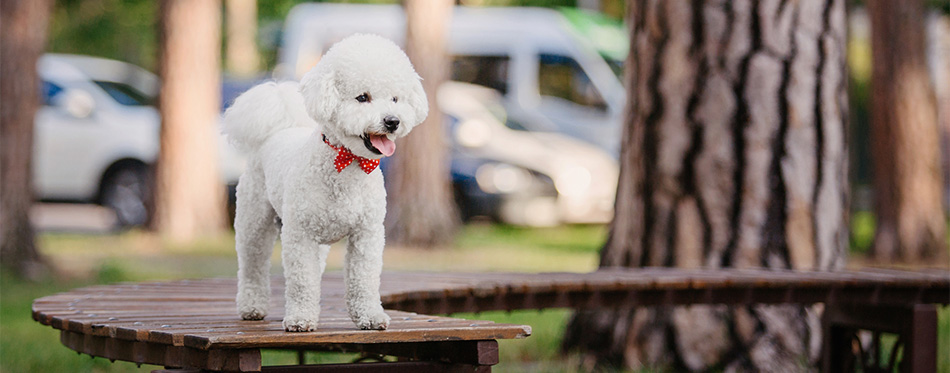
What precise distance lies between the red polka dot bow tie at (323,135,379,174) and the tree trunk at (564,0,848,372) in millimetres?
2657

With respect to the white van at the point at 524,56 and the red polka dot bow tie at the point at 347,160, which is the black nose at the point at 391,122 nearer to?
the red polka dot bow tie at the point at 347,160

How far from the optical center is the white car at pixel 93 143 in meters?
12.3

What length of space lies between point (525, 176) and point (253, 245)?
9981 mm

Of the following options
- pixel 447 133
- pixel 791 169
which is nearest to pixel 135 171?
pixel 447 133

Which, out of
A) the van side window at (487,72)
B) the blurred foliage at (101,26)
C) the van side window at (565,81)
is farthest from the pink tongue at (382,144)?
the blurred foliage at (101,26)

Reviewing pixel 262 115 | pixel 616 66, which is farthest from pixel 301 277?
pixel 616 66

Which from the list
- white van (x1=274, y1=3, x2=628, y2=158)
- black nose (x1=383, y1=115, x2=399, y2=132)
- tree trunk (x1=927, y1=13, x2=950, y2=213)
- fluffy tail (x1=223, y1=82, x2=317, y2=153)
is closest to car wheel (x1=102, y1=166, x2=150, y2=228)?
white van (x1=274, y1=3, x2=628, y2=158)

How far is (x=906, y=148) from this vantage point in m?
10.1

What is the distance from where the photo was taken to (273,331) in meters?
2.77

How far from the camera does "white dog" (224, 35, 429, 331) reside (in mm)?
2703

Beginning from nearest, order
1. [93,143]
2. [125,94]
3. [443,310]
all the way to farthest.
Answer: [443,310]
[93,143]
[125,94]

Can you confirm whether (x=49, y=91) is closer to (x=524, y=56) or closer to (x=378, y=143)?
(x=524, y=56)

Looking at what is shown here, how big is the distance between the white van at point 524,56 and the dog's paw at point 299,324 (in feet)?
40.1

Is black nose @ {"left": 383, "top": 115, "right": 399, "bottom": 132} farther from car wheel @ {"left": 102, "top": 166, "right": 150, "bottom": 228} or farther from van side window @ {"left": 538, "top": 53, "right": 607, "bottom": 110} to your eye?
van side window @ {"left": 538, "top": 53, "right": 607, "bottom": 110}
